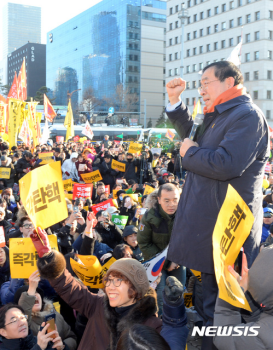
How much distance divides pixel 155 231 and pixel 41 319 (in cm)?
132

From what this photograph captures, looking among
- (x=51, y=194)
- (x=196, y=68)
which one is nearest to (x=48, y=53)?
(x=196, y=68)

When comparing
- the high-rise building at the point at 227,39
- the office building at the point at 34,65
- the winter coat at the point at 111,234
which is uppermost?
the office building at the point at 34,65

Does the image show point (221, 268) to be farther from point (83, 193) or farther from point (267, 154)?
point (83, 193)

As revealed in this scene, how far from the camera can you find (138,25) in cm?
8250

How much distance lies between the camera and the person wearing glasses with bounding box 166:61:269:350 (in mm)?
2098

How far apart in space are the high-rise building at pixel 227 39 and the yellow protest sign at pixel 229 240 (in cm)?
4473

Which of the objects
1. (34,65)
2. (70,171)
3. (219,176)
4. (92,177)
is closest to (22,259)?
(219,176)

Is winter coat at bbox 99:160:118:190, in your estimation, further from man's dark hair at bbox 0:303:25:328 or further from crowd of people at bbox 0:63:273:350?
man's dark hair at bbox 0:303:25:328

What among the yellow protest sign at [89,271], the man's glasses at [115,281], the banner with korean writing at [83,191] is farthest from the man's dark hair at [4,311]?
the banner with korean writing at [83,191]

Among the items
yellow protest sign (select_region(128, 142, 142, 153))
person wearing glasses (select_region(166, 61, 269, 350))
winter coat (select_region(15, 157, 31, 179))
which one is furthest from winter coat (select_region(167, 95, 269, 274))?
yellow protest sign (select_region(128, 142, 142, 153))

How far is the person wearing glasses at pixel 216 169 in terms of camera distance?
2.10 m

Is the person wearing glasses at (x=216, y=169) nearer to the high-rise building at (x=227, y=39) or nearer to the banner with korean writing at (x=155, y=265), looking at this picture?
the banner with korean writing at (x=155, y=265)

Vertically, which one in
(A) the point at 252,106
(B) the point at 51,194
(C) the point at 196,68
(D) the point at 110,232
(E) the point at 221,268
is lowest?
(D) the point at 110,232

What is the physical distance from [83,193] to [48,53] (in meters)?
120
